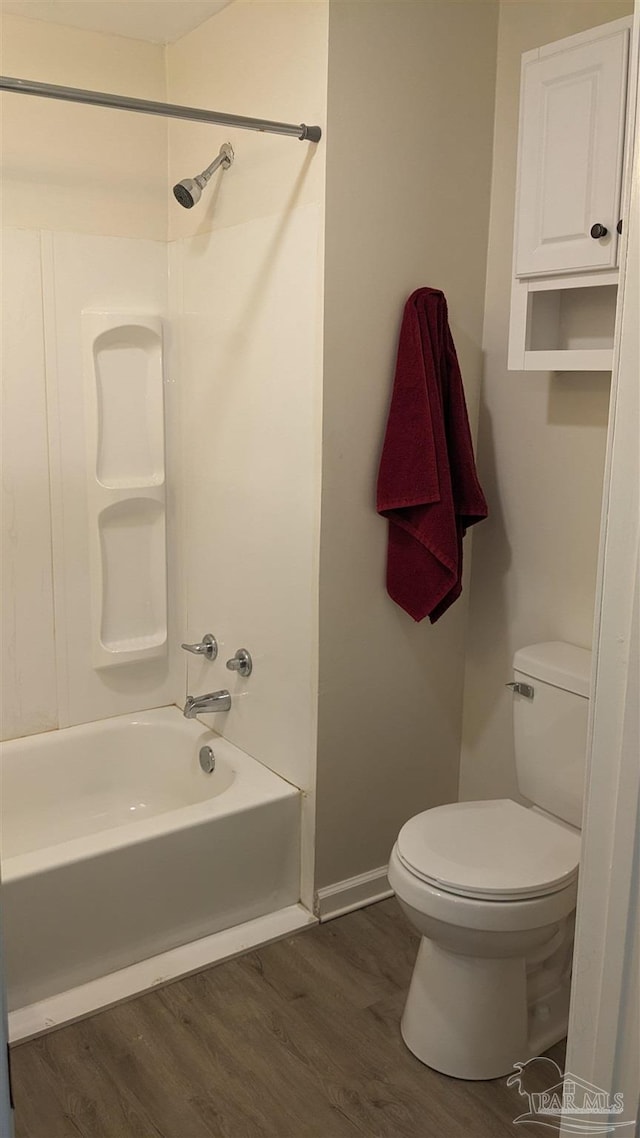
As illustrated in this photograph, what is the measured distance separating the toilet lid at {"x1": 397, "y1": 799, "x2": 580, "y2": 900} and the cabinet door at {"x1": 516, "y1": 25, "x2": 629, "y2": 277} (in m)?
1.29

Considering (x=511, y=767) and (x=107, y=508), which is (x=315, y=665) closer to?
(x=511, y=767)

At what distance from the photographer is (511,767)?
2832 millimetres

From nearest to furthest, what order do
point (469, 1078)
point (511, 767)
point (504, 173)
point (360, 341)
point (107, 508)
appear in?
point (469, 1078), point (360, 341), point (504, 173), point (511, 767), point (107, 508)

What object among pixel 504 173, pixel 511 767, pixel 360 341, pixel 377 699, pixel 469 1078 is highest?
pixel 504 173

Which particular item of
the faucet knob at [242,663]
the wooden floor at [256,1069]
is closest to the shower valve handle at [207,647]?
the faucet knob at [242,663]

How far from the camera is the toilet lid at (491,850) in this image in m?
2.04

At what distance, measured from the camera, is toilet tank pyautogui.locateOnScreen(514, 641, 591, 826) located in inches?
90.8

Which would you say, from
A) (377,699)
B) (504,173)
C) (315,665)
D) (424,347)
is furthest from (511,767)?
(504,173)

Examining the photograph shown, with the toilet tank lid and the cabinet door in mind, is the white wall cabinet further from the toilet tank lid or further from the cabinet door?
the toilet tank lid

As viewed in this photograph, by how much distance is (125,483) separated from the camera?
10.2 feet

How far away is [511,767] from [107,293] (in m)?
1.92

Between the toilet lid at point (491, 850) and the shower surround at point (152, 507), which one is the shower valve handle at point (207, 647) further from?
the toilet lid at point (491, 850)

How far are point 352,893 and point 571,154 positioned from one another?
2.02 metres

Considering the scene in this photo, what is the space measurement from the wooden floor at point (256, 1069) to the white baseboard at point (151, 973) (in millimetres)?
28
